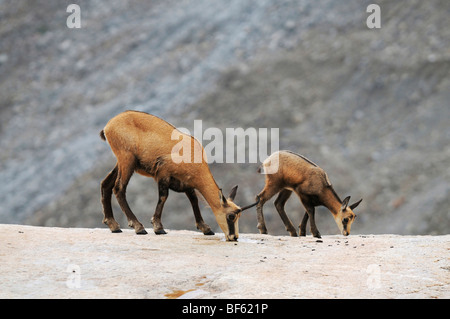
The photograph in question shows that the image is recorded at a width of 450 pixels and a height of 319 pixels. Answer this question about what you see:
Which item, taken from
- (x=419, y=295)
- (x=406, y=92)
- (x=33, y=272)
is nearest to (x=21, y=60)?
(x=406, y=92)

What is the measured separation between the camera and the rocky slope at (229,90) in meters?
22.8

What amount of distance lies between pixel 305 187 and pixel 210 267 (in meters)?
4.87

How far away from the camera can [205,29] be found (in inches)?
1166

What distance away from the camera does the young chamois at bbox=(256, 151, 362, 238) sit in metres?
12.2

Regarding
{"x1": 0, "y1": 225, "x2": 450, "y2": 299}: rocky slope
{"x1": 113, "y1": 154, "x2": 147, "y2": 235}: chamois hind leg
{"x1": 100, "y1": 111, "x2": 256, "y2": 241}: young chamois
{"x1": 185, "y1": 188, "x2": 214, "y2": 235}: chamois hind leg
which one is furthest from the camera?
{"x1": 185, "y1": 188, "x2": 214, "y2": 235}: chamois hind leg

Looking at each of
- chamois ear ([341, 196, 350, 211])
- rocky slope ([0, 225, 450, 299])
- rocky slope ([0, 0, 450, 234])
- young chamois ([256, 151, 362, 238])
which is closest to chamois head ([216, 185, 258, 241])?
rocky slope ([0, 225, 450, 299])

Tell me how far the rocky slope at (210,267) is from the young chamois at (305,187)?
1936 mm

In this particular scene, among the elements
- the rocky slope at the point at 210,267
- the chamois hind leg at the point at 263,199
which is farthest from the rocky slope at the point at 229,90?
the rocky slope at the point at 210,267

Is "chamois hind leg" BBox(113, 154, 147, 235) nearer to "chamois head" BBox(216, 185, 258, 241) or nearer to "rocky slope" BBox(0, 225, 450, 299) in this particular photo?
"rocky slope" BBox(0, 225, 450, 299)

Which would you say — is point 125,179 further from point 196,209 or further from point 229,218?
point 229,218

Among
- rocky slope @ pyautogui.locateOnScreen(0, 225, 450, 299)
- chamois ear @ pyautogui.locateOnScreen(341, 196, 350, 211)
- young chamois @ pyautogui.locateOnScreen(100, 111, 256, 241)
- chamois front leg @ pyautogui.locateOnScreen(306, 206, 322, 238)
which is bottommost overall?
rocky slope @ pyautogui.locateOnScreen(0, 225, 450, 299)

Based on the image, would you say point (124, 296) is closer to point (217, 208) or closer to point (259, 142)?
point (217, 208)

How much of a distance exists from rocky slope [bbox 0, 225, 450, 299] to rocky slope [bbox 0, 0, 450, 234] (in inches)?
453

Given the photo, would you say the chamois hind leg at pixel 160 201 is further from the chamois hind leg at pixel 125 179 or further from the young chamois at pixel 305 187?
the young chamois at pixel 305 187
